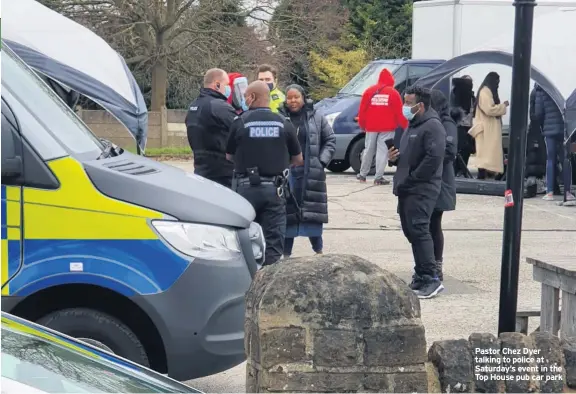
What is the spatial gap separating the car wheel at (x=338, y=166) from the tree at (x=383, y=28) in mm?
18387

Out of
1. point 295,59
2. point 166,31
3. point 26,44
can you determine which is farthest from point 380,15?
point 26,44

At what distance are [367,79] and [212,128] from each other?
10.4m

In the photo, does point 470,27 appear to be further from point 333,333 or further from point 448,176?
point 333,333

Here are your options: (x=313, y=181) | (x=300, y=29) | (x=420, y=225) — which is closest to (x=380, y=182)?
(x=313, y=181)

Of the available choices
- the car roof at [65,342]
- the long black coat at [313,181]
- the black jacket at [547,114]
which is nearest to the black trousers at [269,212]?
the long black coat at [313,181]

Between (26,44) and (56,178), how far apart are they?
571cm

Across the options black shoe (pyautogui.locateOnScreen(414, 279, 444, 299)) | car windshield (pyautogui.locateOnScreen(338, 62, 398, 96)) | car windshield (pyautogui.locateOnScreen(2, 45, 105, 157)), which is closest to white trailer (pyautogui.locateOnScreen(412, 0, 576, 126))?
car windshield (pyautogui.locateOnScreen(338, 62, 398, 96))

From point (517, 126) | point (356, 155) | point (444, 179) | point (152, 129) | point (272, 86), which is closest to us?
point (517, 126)

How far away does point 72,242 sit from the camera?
4.85 meters

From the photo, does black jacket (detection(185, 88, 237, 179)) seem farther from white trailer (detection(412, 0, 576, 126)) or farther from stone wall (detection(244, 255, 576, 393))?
white trailer (detection(412, 0, 576, 126))

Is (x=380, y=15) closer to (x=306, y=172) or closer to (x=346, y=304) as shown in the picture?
(x=306, y=172)

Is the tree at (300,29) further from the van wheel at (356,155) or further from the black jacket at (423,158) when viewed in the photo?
the black jacket at (423,158)

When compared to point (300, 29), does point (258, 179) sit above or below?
below

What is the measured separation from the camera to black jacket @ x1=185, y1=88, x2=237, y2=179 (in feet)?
28.7
